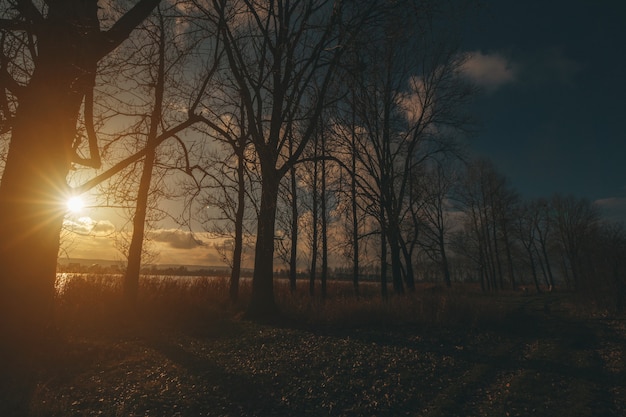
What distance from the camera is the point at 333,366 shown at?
5320 millimetres

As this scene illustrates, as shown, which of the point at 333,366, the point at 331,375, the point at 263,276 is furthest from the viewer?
the point at 263,276

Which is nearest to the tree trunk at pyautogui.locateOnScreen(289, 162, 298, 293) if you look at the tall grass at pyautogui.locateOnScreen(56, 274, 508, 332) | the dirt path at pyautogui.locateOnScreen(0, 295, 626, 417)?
the tall grass at pyautogui.locateOnScreen(56, 274, 508, 332)

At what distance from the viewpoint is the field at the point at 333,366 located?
155 inches

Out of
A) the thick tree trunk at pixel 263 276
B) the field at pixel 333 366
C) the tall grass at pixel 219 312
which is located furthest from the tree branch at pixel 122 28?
the tall grass at pixel 219 312

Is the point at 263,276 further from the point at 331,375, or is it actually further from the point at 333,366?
the point at 331,375

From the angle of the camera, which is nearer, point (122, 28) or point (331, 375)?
point (331, 375)

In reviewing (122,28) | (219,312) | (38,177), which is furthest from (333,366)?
(219,312)

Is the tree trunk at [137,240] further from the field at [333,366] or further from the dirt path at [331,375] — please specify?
the dirt path at [331,375]

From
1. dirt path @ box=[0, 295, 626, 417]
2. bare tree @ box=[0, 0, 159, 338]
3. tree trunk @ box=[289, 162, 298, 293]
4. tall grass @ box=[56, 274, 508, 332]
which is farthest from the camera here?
tree trunk @ box=[289, 162, 298, 293]

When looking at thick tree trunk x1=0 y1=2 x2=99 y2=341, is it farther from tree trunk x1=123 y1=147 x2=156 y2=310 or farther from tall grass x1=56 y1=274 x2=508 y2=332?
tree trunk x1=123 y1=147 x2=156 y2=310

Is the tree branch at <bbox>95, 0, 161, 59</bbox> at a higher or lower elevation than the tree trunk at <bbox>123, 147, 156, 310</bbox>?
higher

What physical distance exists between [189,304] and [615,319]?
14.5m

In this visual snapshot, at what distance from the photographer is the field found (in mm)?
3947

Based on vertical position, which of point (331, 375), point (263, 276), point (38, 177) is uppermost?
point (38, 177)
